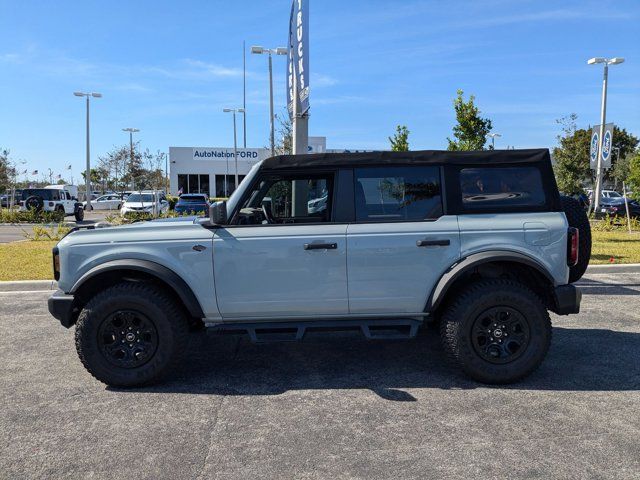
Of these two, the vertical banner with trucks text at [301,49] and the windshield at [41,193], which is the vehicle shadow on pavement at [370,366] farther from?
the windshield at [41,193]

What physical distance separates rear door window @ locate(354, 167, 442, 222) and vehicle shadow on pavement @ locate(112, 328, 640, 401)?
1300 millimetres

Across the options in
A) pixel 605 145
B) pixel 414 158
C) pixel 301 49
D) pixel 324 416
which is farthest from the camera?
pixel 605 145

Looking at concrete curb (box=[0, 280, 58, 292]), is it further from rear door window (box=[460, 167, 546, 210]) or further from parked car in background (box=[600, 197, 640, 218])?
parked car in background (box=[600, 197, 640, 218])

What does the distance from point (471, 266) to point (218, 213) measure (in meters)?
2.06

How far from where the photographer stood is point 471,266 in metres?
4.20

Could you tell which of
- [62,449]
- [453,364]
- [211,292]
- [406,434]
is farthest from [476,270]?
[62,449]

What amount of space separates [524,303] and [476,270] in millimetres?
477

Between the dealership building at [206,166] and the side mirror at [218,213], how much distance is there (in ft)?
157

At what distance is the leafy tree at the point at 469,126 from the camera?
17.2 m

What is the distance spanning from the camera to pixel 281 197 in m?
4.70

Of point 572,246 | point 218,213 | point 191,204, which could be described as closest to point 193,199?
point 191,204

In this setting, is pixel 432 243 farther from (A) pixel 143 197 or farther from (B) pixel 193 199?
(A) pixel 143 197

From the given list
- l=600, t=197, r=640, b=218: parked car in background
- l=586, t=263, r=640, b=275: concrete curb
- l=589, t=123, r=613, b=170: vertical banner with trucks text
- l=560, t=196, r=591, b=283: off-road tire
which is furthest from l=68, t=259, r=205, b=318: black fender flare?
l=600, t=197, r=640, b=218: parked car in background

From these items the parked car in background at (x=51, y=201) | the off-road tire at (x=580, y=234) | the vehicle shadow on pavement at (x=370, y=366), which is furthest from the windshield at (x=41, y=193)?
the off-road tire at (x=580, y=234)
